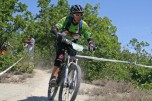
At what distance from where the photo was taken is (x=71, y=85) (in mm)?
6527

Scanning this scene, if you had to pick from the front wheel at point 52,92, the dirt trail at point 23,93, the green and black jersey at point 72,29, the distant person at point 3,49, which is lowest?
the dirt trail at point 23,93

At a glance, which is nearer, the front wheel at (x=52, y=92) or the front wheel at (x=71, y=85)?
the front wheel at (x=71, y=85)

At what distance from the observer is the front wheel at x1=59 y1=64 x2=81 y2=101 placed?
20.6 feet

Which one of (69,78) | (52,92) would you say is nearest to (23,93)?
(52,92)

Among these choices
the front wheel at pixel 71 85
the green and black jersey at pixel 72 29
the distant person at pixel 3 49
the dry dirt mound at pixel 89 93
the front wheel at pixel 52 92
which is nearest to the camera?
the front wheel at pixel 71 85

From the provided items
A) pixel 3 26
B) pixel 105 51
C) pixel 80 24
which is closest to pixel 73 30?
pixel 80 24

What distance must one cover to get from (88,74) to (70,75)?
8348 mm

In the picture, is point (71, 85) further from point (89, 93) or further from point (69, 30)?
point (89, 93)

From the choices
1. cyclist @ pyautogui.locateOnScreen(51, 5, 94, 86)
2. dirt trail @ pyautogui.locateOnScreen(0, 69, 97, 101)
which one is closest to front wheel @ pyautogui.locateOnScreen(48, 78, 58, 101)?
cyclist @ pyautogui.locateOnScreen(51, 5, 94, 86)

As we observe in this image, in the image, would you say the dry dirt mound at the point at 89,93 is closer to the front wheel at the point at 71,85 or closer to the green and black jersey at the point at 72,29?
the front wheel at the point at 71,85

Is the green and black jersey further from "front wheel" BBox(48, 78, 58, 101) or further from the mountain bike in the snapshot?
"front wheel" BBox(48, 78, 58, 101)

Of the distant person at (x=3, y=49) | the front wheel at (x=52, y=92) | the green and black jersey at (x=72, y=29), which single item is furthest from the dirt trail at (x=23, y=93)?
the distant person at (x=3, y=49)

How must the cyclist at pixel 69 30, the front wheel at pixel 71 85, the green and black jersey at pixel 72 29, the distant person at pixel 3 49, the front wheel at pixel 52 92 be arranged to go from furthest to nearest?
the distant person at pixel 3 49
the front wheel at pixel 52 92
the green and black jersey at pixel 72 29
the cyclist at pixel 69 30
the front wheel at pixel 71 85

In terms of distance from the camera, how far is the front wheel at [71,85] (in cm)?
629
